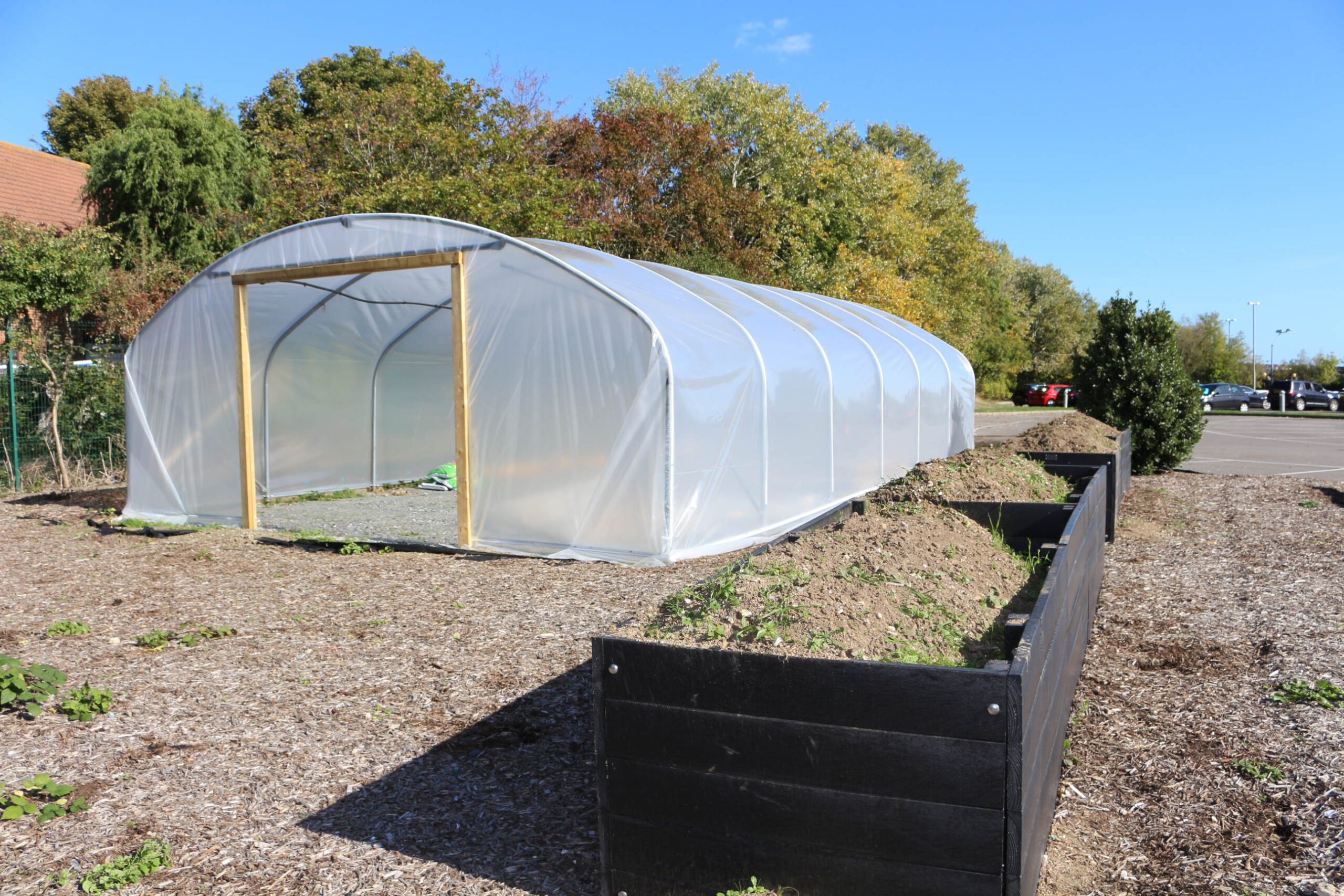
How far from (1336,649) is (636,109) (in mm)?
24441

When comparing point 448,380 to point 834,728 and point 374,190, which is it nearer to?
point 374,190

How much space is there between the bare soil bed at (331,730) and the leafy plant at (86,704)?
0.05 metres

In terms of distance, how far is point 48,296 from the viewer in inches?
541

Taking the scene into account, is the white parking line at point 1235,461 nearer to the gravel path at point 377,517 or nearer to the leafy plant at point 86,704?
the gravel path at point 377,517

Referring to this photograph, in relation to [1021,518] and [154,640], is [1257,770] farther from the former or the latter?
[154,640]

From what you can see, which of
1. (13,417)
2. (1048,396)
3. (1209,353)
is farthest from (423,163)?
(1209,353)

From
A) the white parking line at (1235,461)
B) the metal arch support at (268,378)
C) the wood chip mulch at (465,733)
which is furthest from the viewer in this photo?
the white parking line at (1235,461)

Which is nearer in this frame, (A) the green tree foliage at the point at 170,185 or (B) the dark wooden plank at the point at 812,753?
(B) the dark wooden plank at the point at 812,753

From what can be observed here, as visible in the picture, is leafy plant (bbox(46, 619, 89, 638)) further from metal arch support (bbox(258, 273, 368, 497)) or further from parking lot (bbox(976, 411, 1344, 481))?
parking lot (bbox(976, 411, 1344, 481))

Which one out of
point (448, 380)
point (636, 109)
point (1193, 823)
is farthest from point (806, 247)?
point (1193, 823)

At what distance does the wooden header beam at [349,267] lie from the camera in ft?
28.1

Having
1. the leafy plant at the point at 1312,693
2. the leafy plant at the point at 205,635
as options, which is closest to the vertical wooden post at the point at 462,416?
the leafy plant at the point at 205,635

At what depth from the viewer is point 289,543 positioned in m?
8.98

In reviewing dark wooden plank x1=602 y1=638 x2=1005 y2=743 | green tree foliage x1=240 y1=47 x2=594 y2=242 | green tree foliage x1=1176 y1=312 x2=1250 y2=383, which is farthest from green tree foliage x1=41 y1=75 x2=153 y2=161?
green tree foliage x1=1176 y1=312 x2=1250 y2=383
